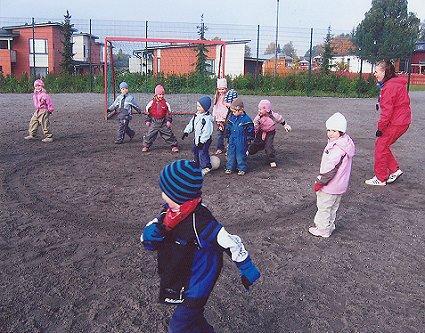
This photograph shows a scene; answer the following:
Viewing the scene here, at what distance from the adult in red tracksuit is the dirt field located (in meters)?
0.41

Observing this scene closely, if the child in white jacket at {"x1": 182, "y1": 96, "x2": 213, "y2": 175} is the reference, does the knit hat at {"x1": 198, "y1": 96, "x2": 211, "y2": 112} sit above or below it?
above

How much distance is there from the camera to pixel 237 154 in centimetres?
824

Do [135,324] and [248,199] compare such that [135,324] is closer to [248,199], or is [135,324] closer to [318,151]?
[248,199]

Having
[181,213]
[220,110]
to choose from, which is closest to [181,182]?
[181,213]

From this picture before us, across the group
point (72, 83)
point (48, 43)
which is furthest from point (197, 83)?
point (48, 43)

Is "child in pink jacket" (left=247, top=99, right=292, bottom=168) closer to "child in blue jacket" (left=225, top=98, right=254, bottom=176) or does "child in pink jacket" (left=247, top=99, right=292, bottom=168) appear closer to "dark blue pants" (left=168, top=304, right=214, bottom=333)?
"child in blue jacket" (left=225, top=98, right=254, bottom=176)

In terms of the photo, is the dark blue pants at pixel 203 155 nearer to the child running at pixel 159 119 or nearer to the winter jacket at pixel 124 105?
the child running at pixel 159 119

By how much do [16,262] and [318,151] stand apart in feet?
24.7

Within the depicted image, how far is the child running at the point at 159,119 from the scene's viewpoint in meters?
9.86

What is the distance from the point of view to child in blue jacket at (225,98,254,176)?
8.16 metres

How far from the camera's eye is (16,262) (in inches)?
181

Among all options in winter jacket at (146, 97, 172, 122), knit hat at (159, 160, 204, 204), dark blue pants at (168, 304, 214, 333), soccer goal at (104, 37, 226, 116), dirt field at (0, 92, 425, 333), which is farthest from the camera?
soccer goal at (104, 37, 226, 116)

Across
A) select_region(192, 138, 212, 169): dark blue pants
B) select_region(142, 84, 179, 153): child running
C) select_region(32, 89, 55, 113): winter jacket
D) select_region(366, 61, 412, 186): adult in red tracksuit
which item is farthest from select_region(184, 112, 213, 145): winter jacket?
select_region(32, 89, 55, 113): winter jacket

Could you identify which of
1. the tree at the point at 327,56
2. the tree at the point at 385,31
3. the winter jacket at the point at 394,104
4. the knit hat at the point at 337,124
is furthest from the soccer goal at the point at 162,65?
the tree at the point at 385,31
